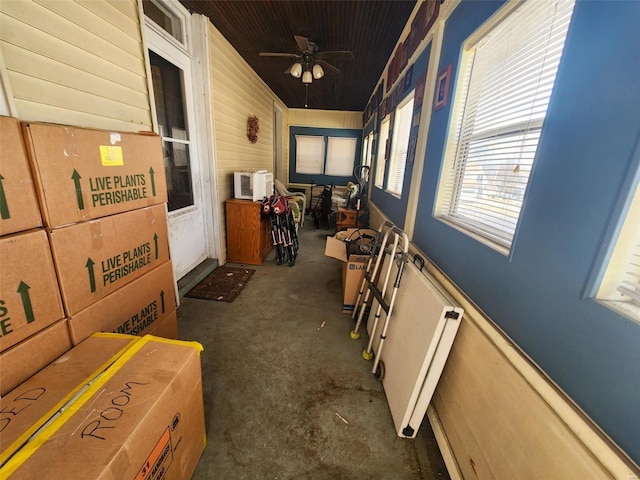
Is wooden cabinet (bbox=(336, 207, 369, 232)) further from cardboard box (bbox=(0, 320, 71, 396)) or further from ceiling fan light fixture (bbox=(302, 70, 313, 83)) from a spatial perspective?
cardboard box (bbox=(0, 320, 71, 396))

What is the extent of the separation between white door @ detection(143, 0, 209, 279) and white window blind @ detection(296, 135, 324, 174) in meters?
4.93

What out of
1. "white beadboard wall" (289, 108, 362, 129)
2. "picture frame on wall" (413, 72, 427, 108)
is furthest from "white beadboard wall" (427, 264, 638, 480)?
"white beadboard wall" (289, 108, 362, 129)

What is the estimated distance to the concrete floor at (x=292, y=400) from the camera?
1.26m

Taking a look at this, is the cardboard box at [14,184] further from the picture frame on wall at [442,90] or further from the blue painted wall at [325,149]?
the blue painted wall at [325,149]

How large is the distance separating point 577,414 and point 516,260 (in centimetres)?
50

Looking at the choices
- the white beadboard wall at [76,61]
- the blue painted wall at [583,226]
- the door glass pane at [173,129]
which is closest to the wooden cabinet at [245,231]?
the door glass pane at [173,129]

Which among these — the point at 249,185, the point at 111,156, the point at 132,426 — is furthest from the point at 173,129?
the point at 132,426

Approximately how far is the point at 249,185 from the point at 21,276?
278 cm

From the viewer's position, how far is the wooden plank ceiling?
2.54 metres

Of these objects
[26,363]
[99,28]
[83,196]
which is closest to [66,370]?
[26,363]

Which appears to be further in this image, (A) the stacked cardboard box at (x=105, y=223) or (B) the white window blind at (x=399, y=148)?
(B) the white window blind at (x=399, y=148)

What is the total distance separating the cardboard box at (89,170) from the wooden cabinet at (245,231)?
1.89m

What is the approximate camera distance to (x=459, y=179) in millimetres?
1645

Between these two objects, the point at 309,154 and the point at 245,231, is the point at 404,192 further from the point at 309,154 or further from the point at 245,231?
the point at 309,154
